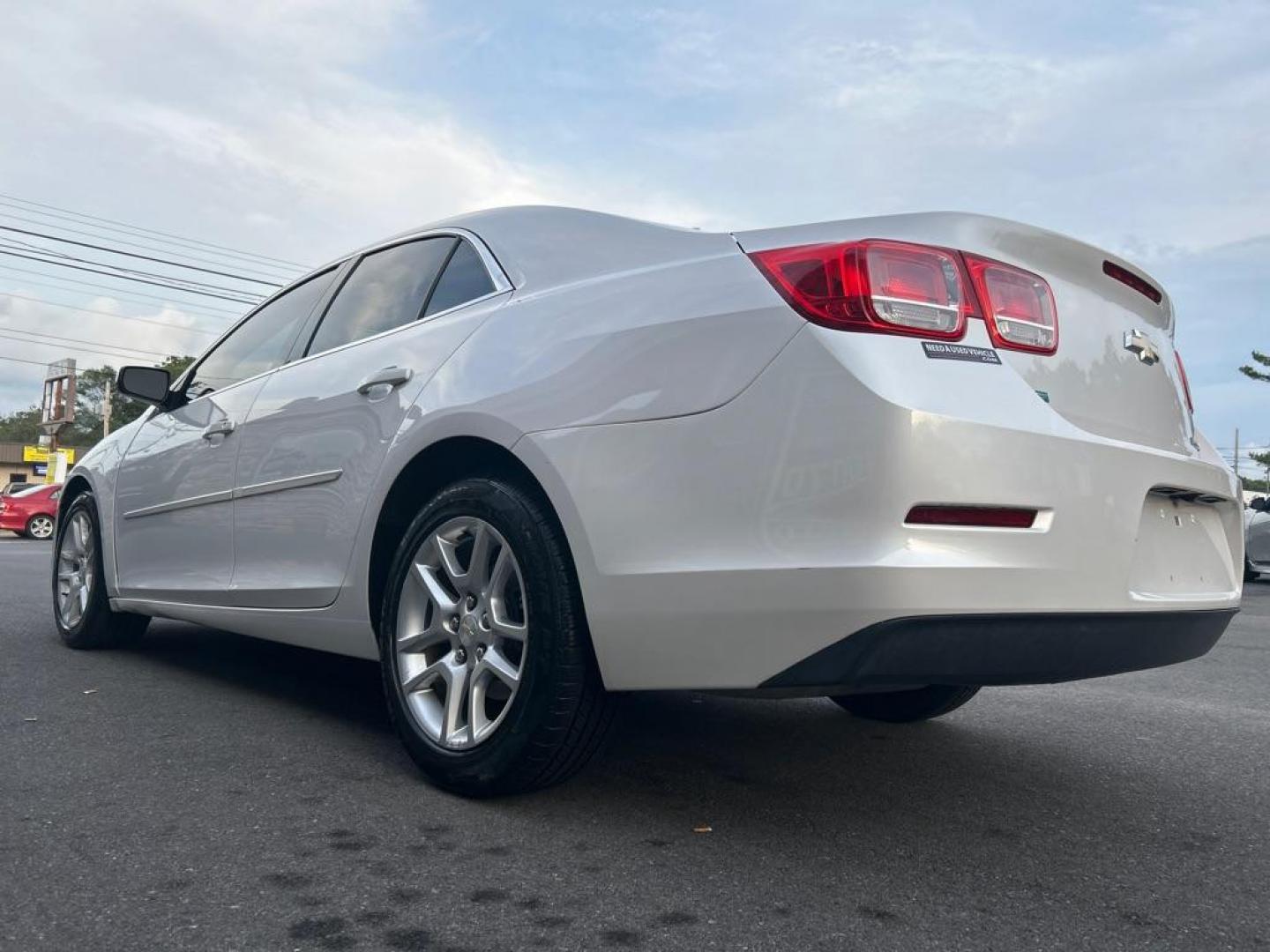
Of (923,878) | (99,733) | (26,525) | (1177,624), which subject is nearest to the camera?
(923,878)

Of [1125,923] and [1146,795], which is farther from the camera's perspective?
[1146,795]

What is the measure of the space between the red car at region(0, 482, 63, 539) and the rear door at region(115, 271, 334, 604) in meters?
21.2

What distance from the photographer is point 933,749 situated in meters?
3.52

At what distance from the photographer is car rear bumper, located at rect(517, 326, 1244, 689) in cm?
213

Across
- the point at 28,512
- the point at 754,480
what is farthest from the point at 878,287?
the point at 28,512

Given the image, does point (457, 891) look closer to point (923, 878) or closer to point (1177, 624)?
point (923, 878)

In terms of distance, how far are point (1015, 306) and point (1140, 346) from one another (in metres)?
0.52

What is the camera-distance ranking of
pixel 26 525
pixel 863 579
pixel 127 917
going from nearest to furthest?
pixel 127 917
pixel 863 579
pixel 26 525

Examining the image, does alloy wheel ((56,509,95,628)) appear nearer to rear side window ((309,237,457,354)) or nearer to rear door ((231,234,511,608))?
rear door ((231,234,511,608))

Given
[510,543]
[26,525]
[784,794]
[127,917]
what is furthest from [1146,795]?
[26,525]

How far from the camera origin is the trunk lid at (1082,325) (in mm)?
2377

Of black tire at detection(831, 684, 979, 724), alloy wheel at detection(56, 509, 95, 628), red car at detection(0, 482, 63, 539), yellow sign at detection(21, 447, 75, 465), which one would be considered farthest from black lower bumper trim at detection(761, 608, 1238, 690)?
yellow sign at detection(21, 447, 75, 465)

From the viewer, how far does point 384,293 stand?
3701 millimetres

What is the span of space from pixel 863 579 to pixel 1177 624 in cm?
93
